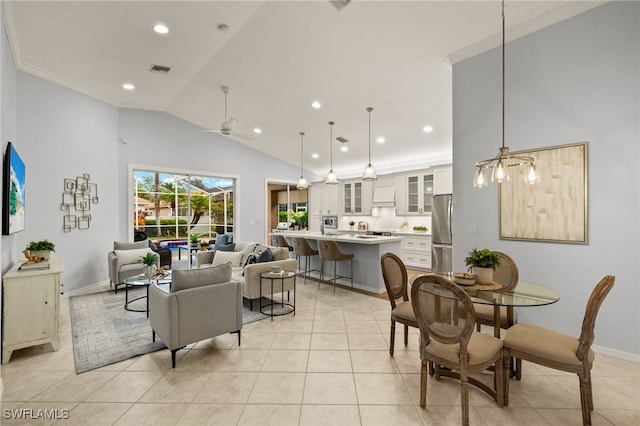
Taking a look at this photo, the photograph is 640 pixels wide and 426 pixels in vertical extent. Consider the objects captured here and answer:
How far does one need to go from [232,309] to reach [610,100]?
4.19 metres

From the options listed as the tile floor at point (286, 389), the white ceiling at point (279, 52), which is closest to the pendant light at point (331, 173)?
the white ceiling at point (279, 52)

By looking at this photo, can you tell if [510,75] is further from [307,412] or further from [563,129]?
[307,412]

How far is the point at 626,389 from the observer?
7.68ft

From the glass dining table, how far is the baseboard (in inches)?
48.1

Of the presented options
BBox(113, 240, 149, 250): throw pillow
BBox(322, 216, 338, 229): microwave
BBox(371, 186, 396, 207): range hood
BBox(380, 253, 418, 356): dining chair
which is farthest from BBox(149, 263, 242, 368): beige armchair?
BBox(322, 216, 338, 229): microwave

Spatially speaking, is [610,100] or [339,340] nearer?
[610,100]

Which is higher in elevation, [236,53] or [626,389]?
[236,53]

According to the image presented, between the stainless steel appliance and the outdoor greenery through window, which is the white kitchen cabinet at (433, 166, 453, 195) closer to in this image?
the stainless steel appliance

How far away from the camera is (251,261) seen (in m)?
4.49

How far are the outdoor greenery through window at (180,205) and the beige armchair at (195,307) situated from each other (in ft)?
13.2

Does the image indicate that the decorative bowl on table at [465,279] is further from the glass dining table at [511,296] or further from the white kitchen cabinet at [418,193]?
the white kitchen cabinet at [418,193]

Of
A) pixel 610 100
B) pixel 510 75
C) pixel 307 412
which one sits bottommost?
pixel 307 412

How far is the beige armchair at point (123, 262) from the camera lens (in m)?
4.98

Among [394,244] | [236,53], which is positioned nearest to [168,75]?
[236,53]
